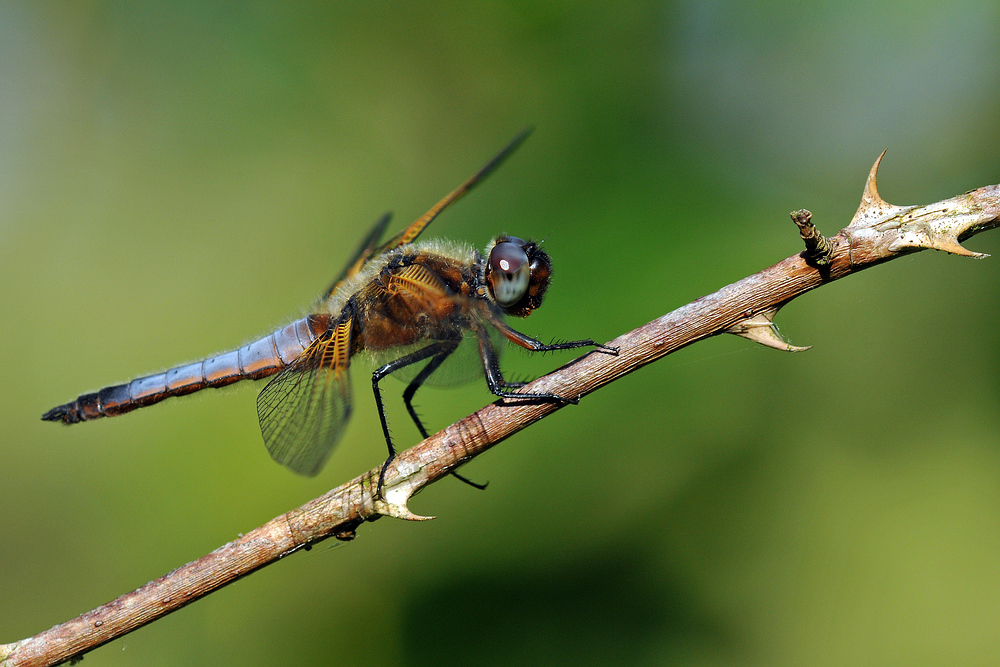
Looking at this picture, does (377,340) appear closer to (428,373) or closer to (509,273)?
(428,373)

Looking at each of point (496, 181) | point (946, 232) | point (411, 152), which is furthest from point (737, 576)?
point (411, 152)

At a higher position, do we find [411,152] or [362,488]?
[411,152]

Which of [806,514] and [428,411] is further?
[428,411]

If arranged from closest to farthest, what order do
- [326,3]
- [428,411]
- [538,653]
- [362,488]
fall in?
[362,488] → [538,653] → [428,411] → [326,3]

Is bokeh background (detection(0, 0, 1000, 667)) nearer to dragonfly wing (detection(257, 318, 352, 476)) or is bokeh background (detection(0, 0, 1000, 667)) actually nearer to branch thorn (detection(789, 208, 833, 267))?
dragonfly wing (detection(257, 318, 352, 476))

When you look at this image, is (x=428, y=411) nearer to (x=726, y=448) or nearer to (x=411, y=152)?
(x=726, y=448)

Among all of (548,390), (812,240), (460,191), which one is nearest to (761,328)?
(812,240)

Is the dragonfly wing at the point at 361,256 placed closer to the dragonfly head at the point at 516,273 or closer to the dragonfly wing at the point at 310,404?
the dragonfly wing at the point at 310,404
